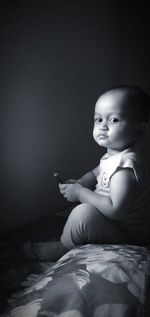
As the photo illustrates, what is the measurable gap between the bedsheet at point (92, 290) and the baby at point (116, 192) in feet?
0.38

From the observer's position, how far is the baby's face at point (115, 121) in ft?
3.19

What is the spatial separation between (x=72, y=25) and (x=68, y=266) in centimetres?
85

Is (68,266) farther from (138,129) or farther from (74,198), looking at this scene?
(138,129)

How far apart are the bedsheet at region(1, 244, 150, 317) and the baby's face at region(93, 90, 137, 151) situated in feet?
1.01

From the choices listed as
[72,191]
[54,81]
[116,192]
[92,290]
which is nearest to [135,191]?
[116,192]

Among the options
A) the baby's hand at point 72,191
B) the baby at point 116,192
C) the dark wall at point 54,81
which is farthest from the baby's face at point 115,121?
the dark wall at point 54,81

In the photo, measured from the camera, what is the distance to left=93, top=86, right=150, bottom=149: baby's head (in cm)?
97

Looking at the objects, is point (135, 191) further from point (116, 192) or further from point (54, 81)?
point (54, 81)

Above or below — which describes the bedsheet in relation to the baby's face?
below

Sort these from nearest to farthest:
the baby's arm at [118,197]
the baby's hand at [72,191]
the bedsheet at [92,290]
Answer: the bedsheet at [92,290], the baby's arm at [118,197], the baby's hand at [72,191]

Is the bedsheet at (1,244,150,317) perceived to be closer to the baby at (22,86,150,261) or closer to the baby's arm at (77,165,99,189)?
the baby at (22,86,150,261)

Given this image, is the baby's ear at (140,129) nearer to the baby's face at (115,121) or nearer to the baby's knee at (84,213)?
the baby's face at (115,121)

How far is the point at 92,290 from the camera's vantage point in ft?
2.27

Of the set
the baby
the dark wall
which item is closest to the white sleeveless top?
the baby
